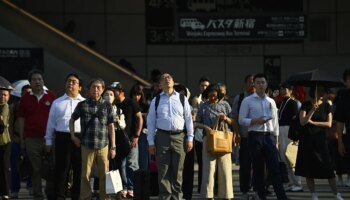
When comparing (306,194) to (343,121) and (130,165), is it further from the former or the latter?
(130,165)

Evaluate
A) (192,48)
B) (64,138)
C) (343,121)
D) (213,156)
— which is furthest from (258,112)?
(192,48)

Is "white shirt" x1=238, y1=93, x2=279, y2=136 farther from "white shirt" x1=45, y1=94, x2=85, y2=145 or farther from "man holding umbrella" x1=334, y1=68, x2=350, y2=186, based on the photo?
"white shirt" x1=45, y1=94, x2=85, y2=145

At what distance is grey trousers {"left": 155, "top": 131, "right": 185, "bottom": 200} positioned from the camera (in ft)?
47.7

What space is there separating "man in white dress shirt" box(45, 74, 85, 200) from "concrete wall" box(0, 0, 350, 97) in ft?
50.5

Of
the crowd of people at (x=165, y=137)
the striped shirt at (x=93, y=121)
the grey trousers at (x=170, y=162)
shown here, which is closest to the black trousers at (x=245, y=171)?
the crowd of people at (x=165, y=137)

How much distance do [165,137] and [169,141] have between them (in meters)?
0.08

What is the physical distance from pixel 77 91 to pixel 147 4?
Result: 15.9m

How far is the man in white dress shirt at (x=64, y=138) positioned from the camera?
590 inches

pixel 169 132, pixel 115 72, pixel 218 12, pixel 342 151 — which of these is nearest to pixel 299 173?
pixel 342 151

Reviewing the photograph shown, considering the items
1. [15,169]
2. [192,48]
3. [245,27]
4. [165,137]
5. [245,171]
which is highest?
[245,27]

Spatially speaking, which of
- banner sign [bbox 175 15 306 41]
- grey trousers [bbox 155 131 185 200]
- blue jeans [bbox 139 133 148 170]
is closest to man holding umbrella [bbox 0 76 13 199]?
blue jeans [bbox 139 133 148 170]

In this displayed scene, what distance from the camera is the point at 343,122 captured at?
1462 centimetres

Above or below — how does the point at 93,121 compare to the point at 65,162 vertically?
above

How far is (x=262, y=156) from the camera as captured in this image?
1524 centimetres
